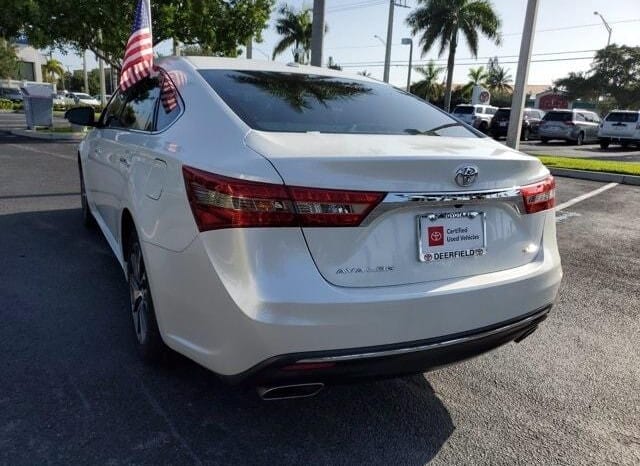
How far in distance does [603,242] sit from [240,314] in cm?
532

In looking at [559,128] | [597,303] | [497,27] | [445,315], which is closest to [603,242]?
[597,303]

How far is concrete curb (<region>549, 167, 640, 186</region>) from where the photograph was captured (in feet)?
35.2

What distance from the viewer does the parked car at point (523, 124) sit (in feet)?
81.6

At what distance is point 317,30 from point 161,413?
9.67 meters

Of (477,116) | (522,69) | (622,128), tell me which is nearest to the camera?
(522,69)

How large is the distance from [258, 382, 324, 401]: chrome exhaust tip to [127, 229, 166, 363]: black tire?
0.83 meters

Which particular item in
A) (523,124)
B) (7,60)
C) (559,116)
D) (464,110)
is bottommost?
(523,124)

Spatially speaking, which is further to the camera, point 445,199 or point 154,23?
point 154,23

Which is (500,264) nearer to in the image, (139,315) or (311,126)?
(311,126)

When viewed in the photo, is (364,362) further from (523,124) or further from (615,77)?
(615,77)

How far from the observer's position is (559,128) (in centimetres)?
2406

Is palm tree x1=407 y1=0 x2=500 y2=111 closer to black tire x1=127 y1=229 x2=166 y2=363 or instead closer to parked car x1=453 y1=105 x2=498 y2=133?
parked car x1=453 y1=105 x2=498 y2=133

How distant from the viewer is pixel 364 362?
6.53ft

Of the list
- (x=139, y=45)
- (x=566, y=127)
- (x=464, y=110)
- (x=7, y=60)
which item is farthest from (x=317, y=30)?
(x=7, y=60)
